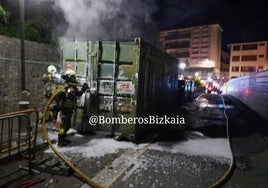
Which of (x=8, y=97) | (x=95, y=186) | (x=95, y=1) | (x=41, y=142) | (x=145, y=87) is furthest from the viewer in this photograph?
(x=95, y=1)

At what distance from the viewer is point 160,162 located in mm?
5410

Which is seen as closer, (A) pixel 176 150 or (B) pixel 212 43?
(A) pixel 176 150

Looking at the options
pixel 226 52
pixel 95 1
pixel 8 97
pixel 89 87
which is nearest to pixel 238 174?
pixel 89 87

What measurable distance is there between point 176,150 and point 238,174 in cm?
172

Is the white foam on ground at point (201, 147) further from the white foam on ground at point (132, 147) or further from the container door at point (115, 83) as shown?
the container door at point (115, 83)

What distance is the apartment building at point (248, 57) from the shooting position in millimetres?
58625

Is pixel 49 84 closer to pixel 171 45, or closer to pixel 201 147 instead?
pixel 201 147

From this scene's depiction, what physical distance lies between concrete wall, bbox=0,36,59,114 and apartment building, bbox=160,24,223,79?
51225mm

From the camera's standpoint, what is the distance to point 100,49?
6957mm

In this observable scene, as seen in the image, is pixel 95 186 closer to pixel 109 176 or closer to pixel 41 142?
pixel 109 176

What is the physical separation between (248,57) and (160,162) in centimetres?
6444

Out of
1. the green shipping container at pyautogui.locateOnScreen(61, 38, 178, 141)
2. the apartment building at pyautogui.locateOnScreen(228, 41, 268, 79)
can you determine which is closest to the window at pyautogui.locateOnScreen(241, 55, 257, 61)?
the apartment building at pyautogui.locateOnScreen(228, 41, 268, 79)

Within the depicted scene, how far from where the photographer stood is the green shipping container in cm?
674

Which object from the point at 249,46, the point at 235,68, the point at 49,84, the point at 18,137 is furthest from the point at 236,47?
the point at 18,137
